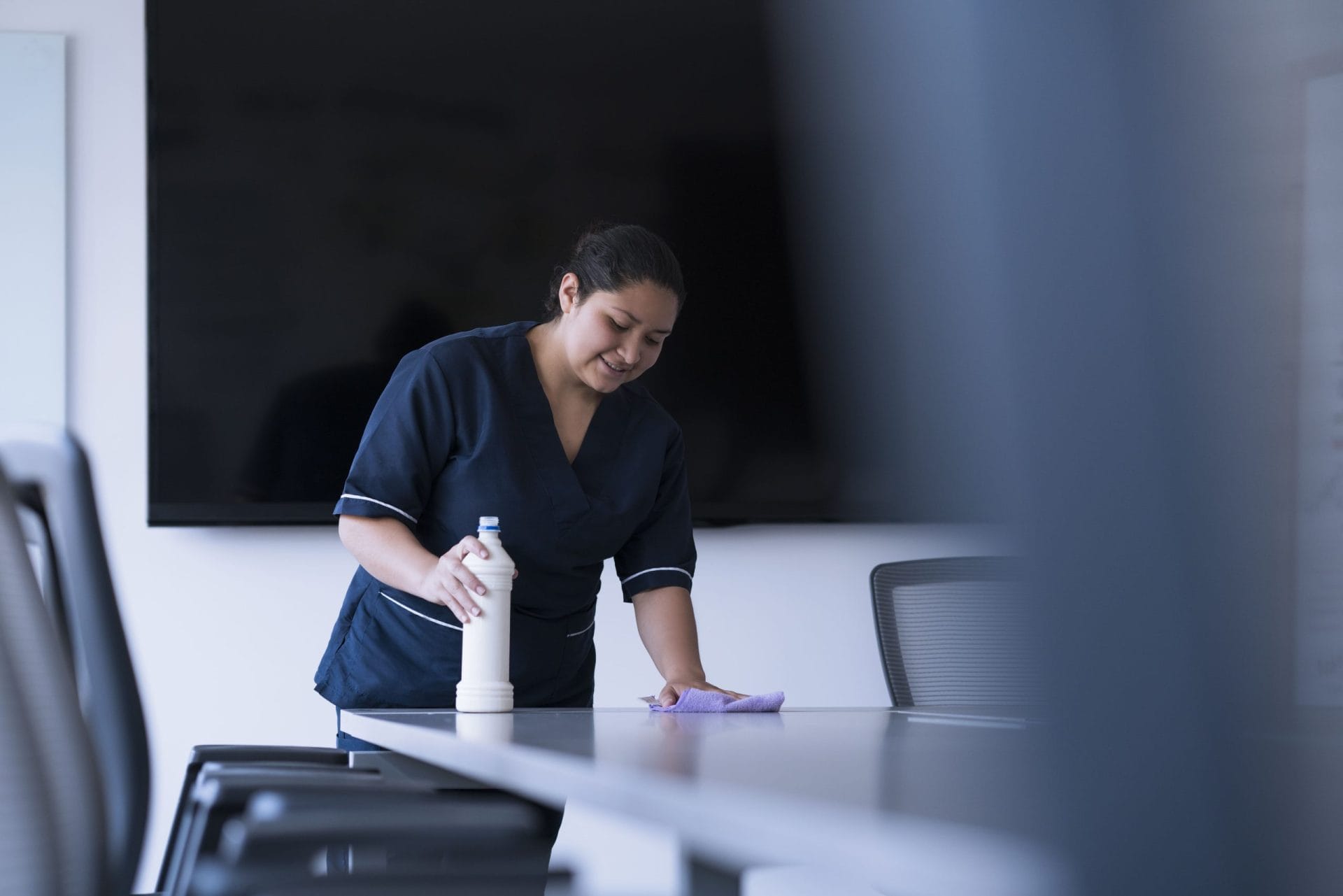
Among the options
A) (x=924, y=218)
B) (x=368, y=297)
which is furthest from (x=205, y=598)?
(x=924, y=218)

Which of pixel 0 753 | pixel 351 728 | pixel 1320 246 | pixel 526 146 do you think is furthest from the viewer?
pixel 526 146

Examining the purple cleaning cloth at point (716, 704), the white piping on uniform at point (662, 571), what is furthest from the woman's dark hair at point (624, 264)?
the purple cleaning cloth at point (716, 704)

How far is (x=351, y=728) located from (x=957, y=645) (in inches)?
39.0

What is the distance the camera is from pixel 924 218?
0.19m

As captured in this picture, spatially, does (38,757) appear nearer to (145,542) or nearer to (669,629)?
(669,629)

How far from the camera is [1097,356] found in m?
0.19

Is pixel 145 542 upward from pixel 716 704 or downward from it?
upward

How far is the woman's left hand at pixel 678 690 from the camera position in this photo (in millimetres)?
1610

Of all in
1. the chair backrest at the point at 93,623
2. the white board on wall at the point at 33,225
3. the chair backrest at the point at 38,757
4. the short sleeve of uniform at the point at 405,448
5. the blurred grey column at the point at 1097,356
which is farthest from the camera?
the white board on wall at the point at 33,225

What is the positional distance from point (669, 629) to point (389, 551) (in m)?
0.44

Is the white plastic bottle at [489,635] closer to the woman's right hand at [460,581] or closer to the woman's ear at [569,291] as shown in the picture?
the woman's right hand at [460,581]

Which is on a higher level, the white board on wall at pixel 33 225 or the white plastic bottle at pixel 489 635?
the white board on wall at pixel 33 225

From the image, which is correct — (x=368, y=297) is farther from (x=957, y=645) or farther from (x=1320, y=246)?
(x=1320, y=246)

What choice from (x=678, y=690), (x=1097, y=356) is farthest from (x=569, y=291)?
(x=1097, y=356)
